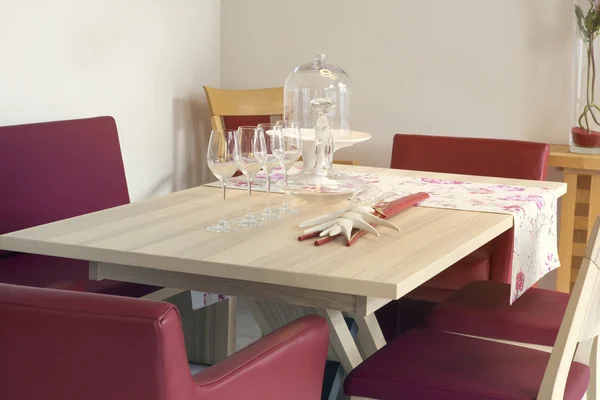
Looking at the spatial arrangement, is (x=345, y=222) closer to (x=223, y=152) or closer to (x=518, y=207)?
(x=223, y=152)

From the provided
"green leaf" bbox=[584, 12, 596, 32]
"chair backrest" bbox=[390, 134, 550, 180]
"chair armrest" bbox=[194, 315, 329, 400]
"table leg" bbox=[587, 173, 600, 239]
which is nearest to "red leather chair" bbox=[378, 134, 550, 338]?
"chair backrest" bbox=[390, 134, 550, 180]

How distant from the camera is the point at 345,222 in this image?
206 cm

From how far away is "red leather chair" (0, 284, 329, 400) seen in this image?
1285mm

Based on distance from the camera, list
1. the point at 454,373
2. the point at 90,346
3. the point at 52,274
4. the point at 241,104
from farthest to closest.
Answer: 1. the point at 241,104
2. the point at 52,274
3. the point at 454,373
4. the point at 90,346

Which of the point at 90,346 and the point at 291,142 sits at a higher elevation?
the point at 291,142

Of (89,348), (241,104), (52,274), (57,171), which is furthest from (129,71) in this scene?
(89,348)

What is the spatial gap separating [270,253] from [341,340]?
44 cm

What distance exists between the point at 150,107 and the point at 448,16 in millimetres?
1461

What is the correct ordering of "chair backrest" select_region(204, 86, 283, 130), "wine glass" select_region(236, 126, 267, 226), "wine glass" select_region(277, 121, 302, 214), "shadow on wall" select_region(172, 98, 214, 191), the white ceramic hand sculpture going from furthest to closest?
1. "shadow on wall" select_region(172, 98, 214, 191)
2. "chair backrest" select_region(204, 86, 283, 130)
3. "wine glass" select_region(277, 121, 302, 214)
4. "wine glass" select_region(236, 126, 267, 226)
5. the white ceramic hand sculpture

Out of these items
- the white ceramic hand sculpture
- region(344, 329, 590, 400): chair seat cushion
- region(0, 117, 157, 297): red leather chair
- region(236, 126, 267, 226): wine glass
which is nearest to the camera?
region(344, 329, 590, 400): chair seat cushion

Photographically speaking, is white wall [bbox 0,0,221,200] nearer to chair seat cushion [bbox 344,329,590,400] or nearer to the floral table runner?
the floral table runner

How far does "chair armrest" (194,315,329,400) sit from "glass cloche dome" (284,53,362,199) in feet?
2.78

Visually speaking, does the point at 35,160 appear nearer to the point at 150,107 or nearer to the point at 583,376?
the point at 150,107

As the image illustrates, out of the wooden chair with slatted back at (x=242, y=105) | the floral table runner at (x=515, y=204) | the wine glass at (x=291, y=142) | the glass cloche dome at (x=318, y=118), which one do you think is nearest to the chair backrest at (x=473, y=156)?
the glass cloche dome at (x=318, y=118)
